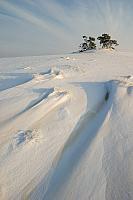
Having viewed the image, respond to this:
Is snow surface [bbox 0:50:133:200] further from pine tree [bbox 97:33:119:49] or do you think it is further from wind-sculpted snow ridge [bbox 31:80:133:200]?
pine tree [bbox 97:33:119:49]

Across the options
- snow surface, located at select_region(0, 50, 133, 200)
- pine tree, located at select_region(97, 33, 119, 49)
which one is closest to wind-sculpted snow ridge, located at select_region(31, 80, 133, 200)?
snow surface, located at select_region(0, 50, 133, 200)

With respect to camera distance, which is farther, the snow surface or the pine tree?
the pine tree

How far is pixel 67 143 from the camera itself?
8.56ft

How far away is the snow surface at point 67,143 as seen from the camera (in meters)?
1.99

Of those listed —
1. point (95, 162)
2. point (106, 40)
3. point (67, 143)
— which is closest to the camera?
point (95, 162)

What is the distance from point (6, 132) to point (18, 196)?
0.95 metres

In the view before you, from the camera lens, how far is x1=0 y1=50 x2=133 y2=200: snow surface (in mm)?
1988

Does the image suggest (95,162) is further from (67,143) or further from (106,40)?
(106,40)

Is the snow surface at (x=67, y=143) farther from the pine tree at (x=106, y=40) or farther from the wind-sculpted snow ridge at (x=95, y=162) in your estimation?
the pine tree at (x=106, y=40)

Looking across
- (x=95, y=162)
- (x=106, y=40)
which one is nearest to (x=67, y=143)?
(x=95, y=162)

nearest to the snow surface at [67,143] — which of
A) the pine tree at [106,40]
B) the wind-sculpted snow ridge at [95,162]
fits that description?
the wind-sculpted snow ridge at [95,162]

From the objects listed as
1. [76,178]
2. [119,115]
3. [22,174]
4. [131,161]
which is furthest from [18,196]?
[119,115]

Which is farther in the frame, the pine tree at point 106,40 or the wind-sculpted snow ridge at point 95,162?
the pine tree at point 106,40

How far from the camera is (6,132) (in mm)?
2689
